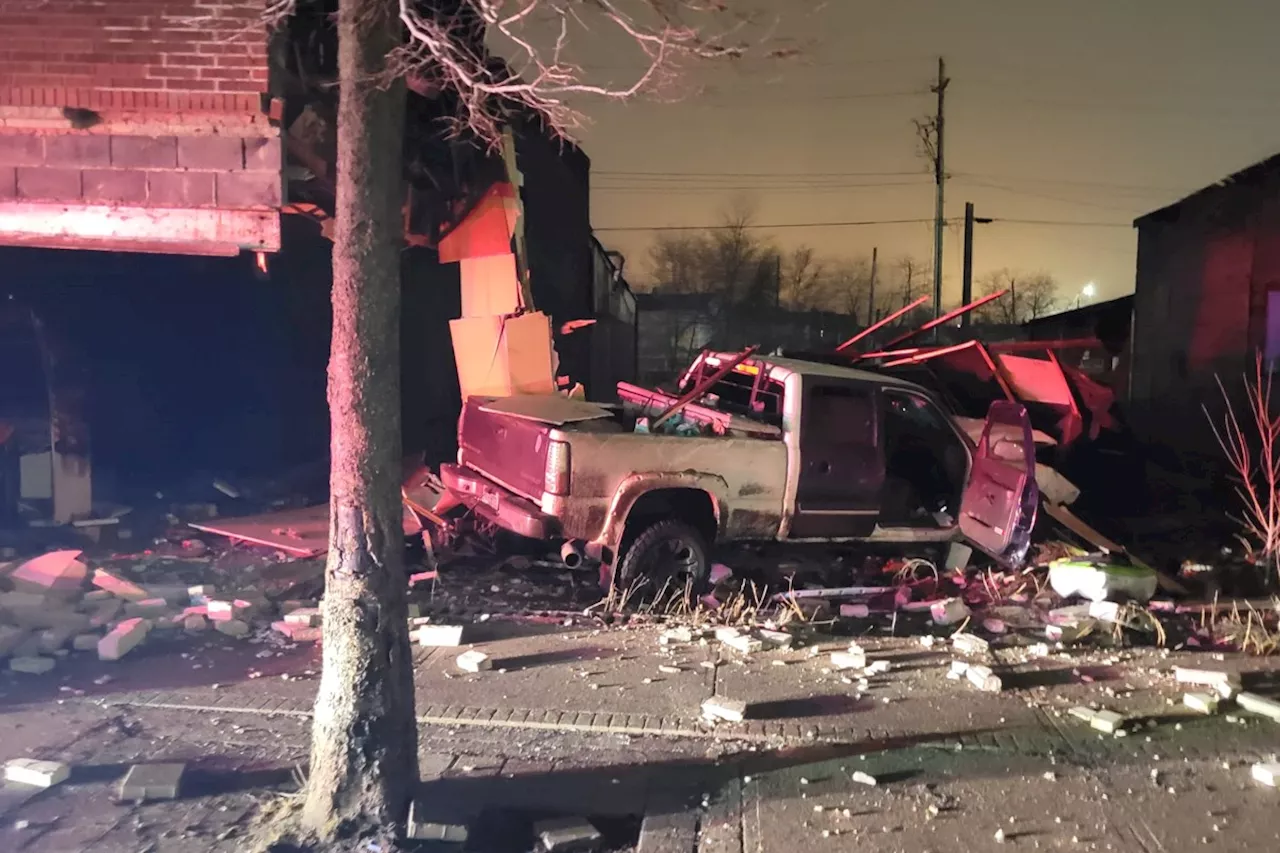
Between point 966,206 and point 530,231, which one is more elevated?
point 966,206

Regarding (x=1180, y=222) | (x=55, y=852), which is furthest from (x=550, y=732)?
(x=1180, y=222)

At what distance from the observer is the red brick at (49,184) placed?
6.67 m

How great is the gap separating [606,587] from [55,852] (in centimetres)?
397

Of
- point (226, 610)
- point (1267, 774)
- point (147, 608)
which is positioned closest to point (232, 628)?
point (226, 610)

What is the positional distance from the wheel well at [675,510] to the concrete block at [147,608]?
3313 mm

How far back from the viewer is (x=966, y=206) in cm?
3131

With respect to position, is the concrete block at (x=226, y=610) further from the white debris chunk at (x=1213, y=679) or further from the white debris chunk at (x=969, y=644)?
the white debris chunk at (x=1213, y=679)

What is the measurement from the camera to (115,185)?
262 inches

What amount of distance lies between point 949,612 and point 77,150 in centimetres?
713

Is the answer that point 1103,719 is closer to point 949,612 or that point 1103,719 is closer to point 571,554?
point 949,612

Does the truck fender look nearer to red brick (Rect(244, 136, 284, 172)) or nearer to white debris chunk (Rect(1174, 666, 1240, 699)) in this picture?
white debris chunk (Rect(1174, 666, 1240, 699))

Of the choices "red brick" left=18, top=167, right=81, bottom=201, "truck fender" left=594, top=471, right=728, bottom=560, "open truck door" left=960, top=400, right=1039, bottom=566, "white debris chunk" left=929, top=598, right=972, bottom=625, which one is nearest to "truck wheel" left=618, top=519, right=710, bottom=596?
"truck fender" left=594, top=471, right=728, bottom=560

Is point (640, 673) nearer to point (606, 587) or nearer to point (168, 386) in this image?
point (606, 587)

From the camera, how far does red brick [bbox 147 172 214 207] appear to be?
663cm
